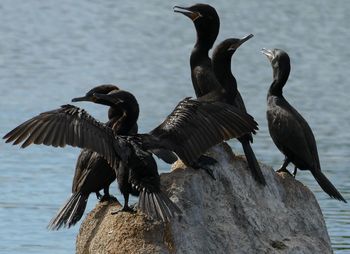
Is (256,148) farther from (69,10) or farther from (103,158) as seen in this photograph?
(69,10)

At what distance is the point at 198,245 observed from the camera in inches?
381

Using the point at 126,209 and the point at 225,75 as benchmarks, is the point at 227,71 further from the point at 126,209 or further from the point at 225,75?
the point at 126,209

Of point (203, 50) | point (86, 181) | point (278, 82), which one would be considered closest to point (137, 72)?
point (203, 50)

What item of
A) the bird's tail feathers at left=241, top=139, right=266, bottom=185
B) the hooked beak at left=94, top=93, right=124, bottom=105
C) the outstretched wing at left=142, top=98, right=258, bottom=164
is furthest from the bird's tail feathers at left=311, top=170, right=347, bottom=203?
the hooked beak at left=94, top=93, right=124, bottom=105

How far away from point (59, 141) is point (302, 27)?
19.7 metres

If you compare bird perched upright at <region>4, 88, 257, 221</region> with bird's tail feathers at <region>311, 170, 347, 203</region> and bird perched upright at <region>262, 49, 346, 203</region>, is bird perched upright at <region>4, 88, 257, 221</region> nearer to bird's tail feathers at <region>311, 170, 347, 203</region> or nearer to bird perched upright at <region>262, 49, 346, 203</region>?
bird perched upright at <region>262, 49, 346, 203</region>

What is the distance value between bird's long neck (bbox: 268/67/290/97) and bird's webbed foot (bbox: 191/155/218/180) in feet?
6.71

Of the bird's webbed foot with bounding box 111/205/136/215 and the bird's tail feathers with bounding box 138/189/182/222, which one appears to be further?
the bird's webbed foot with bounding box 111/205/136/215

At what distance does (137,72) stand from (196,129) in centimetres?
1387

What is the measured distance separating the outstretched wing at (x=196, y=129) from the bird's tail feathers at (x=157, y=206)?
2.15ft

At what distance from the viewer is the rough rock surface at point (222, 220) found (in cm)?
955

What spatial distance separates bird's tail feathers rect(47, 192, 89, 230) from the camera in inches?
416

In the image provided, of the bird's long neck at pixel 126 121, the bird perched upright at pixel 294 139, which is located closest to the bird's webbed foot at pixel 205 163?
the bird's long neck at pixel 126 121

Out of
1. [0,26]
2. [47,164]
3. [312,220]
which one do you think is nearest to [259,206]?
[312,220]
